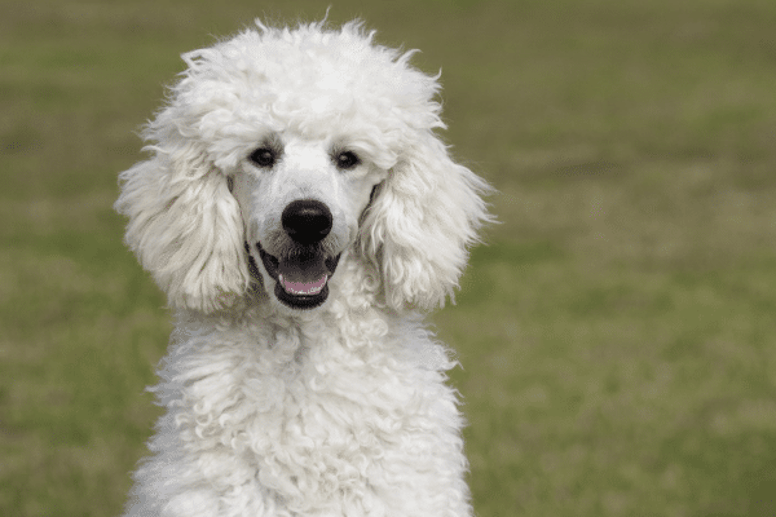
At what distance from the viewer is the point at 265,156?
3439mm

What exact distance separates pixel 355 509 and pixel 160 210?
110 cm

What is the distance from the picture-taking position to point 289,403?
3445 millimetres

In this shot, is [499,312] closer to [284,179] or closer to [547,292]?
[547,292]

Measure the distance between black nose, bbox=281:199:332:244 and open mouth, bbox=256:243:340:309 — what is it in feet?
0.18

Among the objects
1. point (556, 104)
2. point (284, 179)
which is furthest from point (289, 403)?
point (556, 104)

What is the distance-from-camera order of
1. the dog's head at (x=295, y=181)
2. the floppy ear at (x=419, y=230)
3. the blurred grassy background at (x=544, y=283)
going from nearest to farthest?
the dog's head at (x=295, y=181) < the floppy ear at (x=419, y=230) < the blurred grassy background at (x=544, y=283)

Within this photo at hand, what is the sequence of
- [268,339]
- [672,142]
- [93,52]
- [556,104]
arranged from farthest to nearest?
[93,52]
[556,104]
[672,142]
[268,339]

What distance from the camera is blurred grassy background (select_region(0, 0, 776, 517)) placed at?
22.0 feet

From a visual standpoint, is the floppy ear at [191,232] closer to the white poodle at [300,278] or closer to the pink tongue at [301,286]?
the white poodle at [300,278]

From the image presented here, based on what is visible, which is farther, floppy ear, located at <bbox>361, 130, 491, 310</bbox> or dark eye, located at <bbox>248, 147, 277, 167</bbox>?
floppy ear, located at <bbox>361, 130, 491, 310</bbox>

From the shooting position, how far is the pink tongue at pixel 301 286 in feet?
10.9

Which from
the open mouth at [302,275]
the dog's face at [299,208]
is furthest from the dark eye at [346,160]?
the open mouth at [302,275]

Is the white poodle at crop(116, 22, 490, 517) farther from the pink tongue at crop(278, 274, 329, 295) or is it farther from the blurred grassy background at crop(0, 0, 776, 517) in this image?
the blurred grassy background at crop(0, 0, 776, 517)

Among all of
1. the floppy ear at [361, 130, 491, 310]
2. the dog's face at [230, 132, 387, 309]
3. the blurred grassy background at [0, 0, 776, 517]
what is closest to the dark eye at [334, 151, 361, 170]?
the dog's face at [230, 132, 387, 309]
